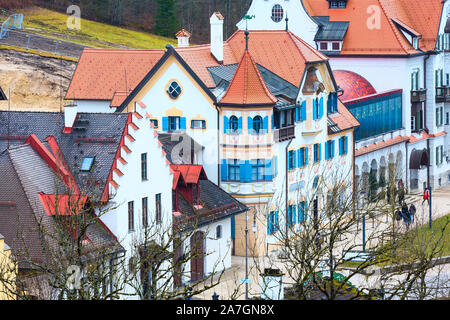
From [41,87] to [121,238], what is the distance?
169ft

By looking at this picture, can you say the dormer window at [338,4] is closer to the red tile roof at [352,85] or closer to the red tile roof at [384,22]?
the red tile roof at [384,22]

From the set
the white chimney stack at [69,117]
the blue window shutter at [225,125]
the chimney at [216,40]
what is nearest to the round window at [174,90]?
the blue window shutter at [225,125]

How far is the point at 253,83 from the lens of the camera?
237 feet

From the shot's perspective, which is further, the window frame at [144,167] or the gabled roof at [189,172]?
the gabled roof at [189,172]

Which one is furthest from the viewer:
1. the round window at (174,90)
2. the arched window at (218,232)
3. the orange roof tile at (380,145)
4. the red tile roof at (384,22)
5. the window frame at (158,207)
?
the red tile roof at (384,22)

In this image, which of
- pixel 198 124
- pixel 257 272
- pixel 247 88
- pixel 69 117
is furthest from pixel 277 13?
pixel 257 272

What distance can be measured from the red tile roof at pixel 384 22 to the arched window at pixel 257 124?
29.7 metres

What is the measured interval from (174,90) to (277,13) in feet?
85.4

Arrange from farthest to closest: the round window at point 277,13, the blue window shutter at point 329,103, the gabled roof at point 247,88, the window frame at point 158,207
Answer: the round window at point 277,13
the blue window shutter at point 329,103
the gabled roof at point 247,88
the window frame at point 158,207

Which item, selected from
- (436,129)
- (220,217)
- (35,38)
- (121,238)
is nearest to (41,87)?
(35,38)

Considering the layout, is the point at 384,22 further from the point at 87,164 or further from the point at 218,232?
the point at 87,164

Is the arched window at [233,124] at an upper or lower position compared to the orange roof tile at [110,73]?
lower

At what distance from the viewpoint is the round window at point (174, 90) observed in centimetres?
7344

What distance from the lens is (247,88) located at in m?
72.0
